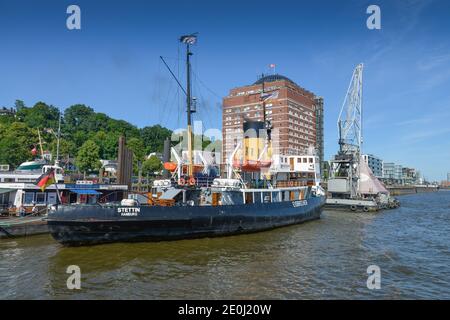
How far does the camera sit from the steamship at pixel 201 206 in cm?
2045

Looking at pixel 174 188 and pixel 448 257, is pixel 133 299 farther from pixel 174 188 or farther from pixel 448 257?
pixel 448 257

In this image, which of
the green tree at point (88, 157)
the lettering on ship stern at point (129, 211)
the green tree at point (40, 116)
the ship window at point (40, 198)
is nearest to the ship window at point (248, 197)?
the lettering on ship stern at point (129, 211)

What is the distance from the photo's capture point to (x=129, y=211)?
21156 millimetres

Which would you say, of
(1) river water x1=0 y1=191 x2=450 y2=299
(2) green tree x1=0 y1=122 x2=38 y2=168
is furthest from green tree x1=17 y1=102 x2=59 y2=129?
(1) river water x1=0 y1=191 x2=450 y2=299

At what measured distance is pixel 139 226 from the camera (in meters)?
21.4

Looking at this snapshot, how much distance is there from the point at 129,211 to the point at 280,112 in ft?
332

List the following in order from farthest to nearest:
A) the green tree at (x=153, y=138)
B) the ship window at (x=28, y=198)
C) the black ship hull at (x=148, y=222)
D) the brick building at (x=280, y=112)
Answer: the green tree at (x=153, y=138) → the brick building at (x=280, y=112) → the ship window at (x=28, y=198) → the black ship hull at (x=148, y=222)

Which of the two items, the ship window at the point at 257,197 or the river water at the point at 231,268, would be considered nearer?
the river water at the point at 231,268

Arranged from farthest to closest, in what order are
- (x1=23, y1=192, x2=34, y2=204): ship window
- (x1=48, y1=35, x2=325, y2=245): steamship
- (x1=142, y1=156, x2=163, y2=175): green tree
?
1. (x1=142, y1=156, x2=163, y2=175): green tree
2. (x1=23, y1=192, x2=34, y2=204): ship window
3. (x1=48, y1=35, x2=325, y2=245): steamship

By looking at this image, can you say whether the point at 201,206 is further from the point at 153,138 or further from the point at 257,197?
the point at 153,138

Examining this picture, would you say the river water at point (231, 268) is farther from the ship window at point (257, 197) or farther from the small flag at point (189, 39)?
the small flag at point (189, 39)

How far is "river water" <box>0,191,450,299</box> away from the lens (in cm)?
1336

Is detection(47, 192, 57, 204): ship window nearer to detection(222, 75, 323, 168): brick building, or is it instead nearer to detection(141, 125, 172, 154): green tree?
detection(222, 75, 323, 168): brick building

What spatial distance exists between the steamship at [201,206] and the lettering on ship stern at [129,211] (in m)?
0.01
